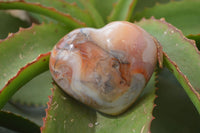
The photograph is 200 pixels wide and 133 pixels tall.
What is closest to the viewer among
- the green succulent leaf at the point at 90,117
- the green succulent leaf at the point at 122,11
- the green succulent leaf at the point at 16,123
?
the green succulent leaf at the point at 90,117

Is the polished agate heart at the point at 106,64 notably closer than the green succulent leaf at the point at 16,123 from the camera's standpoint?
Yes

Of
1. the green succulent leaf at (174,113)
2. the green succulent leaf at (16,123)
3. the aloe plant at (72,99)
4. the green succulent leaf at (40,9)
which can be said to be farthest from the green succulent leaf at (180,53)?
the green succulent leaf at (16,123)

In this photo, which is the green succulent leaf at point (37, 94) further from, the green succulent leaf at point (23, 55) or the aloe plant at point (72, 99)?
the green succulent leaf at point (23, 55)

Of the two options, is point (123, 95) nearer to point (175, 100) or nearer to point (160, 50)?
point (160, 50)

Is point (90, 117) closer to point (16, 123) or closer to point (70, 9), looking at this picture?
point (16, 123)

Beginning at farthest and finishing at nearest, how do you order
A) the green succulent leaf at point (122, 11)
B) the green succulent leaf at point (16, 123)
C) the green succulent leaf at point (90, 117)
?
the green succulent leaf at point (122, 11)
the green succulent leaf at point (16, 123)
the green succulent leaf at point (90, 117)

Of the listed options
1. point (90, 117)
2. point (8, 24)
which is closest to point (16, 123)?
point (90, 117)

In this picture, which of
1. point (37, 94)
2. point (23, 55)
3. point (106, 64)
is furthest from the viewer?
point (37, 94)

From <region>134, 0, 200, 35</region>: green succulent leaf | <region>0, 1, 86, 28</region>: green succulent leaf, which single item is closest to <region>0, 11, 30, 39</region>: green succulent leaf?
<region>0, 1, 86, 28</region>: green succulent leaf
